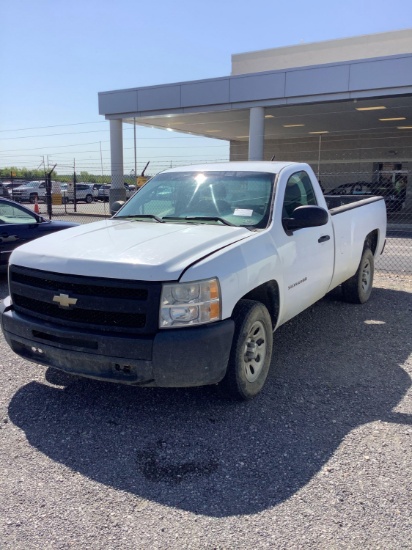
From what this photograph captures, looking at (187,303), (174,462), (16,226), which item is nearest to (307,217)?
(187,303)

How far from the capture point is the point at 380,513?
8.94ft

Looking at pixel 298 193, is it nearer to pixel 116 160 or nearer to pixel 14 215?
pixel 14 215

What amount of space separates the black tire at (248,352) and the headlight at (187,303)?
0.38m

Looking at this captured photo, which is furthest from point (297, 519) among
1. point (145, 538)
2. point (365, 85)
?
point (365, 85)

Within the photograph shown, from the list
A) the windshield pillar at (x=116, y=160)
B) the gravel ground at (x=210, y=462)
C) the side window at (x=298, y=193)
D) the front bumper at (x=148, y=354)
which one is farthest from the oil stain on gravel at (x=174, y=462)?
the windshield pillar at (x=116, y=160)

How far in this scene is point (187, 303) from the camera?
11.2ft

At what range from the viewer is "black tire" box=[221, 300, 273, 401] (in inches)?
148

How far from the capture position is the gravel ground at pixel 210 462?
260cm

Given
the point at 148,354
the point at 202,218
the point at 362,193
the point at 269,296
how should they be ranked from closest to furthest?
the point at 148,354 < the point at 269,296 < the point at 202,218 < the point at 362,193

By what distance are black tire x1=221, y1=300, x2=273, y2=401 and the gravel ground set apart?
0.17 meters

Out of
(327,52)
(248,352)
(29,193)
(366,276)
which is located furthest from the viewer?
(29,193)

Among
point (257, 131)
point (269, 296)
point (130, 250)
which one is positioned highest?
point (257, 131)

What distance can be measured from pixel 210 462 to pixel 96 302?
134 centimetres

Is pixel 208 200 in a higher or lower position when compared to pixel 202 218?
higher
